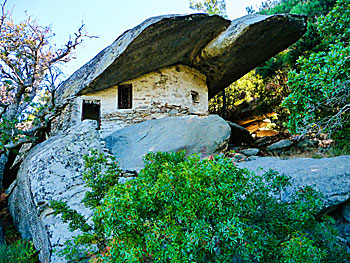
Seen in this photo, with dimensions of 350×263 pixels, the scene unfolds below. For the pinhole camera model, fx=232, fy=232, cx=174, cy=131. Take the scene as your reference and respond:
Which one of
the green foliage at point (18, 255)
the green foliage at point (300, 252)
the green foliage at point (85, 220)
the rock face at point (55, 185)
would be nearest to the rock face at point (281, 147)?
the rock face at point (55, 185)

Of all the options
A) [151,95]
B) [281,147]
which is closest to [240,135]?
[281,147]

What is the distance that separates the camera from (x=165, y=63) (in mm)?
9391

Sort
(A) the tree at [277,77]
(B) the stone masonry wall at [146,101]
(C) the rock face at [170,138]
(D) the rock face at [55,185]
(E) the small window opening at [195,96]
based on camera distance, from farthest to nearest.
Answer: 1. (E) the small window opening at [195,96]
2. (B) the stone masonry wall at [146,101]
3. (A) the tree at [277,77]
4. (C) the rock face at [170,138]
5. (D) the rock face at [55,185]

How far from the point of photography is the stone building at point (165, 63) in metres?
8.02

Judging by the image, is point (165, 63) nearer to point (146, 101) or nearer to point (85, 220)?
point (146, 101)

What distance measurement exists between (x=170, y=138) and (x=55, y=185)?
3.41 metres

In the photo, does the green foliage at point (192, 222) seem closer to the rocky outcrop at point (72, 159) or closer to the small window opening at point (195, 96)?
the rocky outcrop at point (72, 159)

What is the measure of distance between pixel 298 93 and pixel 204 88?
262 inches

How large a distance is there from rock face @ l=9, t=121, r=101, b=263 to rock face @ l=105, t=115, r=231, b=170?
135 cm

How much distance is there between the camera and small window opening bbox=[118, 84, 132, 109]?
972 centimetres

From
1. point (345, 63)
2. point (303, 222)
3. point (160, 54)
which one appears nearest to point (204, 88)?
point (160, 54)

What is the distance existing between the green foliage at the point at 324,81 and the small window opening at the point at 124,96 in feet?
21.4

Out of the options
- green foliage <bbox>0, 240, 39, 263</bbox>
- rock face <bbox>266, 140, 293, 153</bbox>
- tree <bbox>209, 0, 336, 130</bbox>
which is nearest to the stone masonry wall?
rock face <bbox>266, 140, 293, 153</bbox>

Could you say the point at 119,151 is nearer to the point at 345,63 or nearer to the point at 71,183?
the point at 71,183
